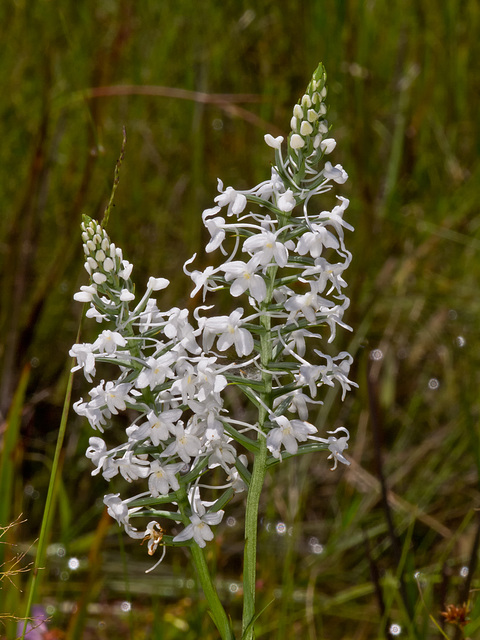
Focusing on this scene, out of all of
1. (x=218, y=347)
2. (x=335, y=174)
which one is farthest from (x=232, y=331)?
(x=335, y=174)

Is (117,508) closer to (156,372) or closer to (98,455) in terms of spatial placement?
(98,455)

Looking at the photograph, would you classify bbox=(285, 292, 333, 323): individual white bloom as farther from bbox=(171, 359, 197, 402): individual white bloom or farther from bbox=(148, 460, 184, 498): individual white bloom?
bbox=(148, 460, 184, 498): individual white bloom

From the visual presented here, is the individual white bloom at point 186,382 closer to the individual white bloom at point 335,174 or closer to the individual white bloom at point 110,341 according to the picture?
the individual white bloom at point 110,341

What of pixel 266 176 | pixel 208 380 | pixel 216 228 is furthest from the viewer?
pixel 266 176

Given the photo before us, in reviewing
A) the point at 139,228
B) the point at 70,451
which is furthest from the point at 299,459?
the point at 139,228

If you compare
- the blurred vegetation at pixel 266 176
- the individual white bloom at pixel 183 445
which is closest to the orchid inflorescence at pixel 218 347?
the individual white bloom at pixel 183 445

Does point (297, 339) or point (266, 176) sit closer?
point (297, 339)

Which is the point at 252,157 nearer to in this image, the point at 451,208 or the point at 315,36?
the point at 315,36
